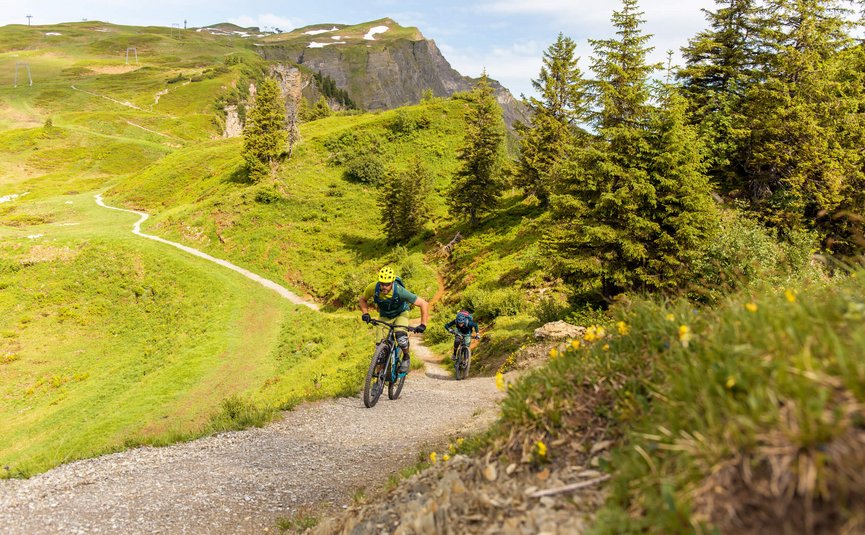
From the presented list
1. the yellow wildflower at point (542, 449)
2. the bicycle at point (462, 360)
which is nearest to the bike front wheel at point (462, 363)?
the bicycle at point (462, 360)

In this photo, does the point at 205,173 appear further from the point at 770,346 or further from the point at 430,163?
the point at 770,346

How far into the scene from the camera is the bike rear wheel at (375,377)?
10680 millimetres

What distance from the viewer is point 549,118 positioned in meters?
36.8

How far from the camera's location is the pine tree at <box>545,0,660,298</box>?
16.4m

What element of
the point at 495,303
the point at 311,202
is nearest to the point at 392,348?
the point at 495,303

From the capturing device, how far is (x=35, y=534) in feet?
22.4

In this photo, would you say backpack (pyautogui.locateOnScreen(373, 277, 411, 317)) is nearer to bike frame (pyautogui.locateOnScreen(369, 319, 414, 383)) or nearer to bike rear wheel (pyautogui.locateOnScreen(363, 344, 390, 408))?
bike frame (pyautogui.locateOnScreen(369, 319, 414, 383))

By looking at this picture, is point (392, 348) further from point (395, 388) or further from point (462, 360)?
point (462, 360)

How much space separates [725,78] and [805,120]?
8104mm

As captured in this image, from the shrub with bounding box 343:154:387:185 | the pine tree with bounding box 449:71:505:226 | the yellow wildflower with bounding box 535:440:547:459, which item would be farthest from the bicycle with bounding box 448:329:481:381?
the shrub with bounding box 343:154:387:185

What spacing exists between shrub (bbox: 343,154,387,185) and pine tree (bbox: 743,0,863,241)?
4372 cm

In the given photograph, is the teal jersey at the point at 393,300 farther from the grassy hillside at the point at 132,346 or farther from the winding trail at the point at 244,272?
the winding trail at the point at 244,272

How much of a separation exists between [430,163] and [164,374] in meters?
47.3

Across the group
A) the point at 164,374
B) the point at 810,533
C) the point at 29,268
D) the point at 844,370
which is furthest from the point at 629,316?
the point at 29,268
